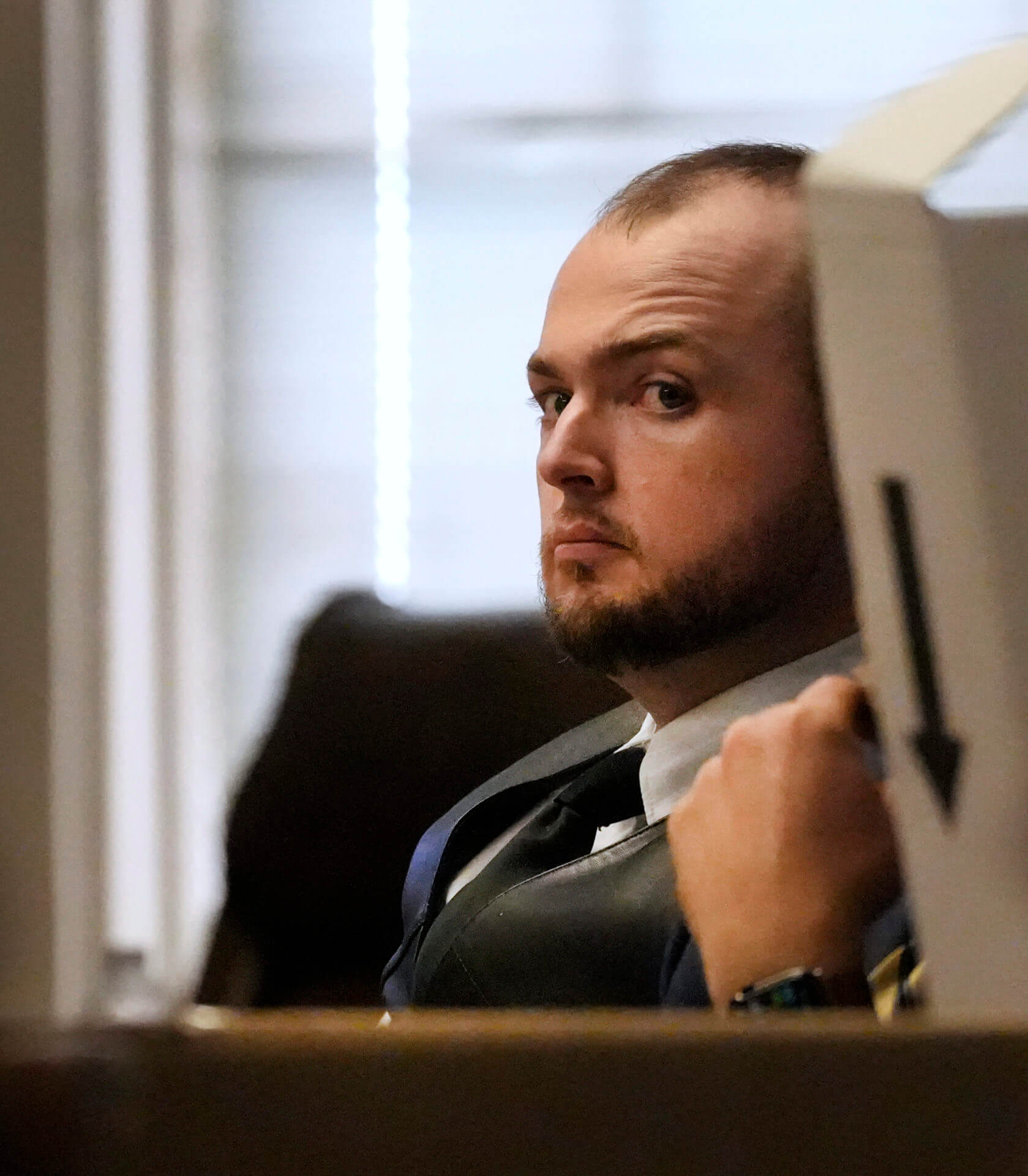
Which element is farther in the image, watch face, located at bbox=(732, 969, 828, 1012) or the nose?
the nose

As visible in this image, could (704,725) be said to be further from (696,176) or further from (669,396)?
(696,176)

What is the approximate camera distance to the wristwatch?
1.94 ft

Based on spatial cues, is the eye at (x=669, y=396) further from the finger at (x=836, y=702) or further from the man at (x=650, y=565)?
the finger at (x=836, y=702)

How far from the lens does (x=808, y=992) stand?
59 centimetres

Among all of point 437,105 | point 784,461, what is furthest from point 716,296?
point 437,105

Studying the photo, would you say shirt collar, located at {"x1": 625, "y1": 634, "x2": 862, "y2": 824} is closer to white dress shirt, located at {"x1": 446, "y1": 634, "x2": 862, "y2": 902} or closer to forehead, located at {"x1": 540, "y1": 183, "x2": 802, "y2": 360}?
white dress shirt, located at {"x1": 446, "y1": 634, "x2": 862, "y2": 902}

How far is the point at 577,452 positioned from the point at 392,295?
16 centimetres

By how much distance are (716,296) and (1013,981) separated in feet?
1.23

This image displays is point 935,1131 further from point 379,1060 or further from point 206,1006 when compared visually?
point 206,1006

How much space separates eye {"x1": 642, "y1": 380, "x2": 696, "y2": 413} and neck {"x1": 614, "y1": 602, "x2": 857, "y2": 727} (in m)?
0.13

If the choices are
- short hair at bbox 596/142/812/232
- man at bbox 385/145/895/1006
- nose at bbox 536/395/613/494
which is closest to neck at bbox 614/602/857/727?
man at bbox 385/145/895/1006

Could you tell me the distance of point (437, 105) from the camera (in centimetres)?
78

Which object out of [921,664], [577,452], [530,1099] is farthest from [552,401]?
[530,1099]

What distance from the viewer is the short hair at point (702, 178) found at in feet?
2.33
